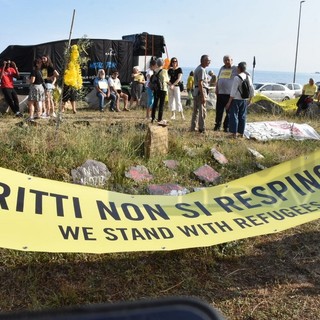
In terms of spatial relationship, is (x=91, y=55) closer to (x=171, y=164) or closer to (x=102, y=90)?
(x=102, y=90)

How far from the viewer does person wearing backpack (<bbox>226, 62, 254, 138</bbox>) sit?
763cm

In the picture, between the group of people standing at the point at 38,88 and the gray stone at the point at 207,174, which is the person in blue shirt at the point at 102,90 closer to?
the group of people standing at the point at 38,88

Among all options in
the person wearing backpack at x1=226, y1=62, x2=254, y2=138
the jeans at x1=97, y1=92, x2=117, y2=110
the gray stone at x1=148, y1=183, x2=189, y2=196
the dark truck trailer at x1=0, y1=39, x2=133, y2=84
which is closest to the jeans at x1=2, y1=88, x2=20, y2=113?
the jeans at x1=97, y1=92, x2=117, y2=110

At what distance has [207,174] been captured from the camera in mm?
5559

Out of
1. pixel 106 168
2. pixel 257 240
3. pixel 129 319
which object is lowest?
pixel 257 240

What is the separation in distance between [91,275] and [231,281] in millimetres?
1072

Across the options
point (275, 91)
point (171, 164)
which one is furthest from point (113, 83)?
point (275, 91)

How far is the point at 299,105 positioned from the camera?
46.7ft

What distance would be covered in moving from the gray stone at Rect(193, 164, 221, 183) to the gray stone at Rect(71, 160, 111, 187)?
1203 mm

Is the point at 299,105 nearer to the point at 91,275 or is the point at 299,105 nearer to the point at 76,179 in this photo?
the point at 76,179

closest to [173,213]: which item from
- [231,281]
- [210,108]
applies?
[231,281]

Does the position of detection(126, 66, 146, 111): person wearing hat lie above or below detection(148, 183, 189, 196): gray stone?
above

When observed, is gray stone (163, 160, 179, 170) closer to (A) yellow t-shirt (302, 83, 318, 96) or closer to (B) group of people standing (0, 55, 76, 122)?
(B) group of people standing (0, 55, 76, 122)

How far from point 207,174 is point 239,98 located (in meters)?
2.69
